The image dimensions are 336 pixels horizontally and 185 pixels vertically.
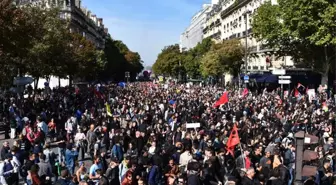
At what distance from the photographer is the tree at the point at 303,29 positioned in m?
40.8

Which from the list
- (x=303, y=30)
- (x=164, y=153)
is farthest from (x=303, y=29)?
(x=164, y=153)

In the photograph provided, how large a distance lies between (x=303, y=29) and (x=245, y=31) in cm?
2739

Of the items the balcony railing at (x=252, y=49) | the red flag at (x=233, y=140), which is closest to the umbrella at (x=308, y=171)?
the red flag at (x=233, y=140)

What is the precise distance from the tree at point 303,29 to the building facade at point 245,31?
4.76 metres

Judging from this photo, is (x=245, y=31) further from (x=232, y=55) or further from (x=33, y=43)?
(x=33, y=43)

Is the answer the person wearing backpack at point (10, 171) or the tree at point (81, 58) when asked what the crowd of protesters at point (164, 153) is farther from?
the tree at point (81, 58)

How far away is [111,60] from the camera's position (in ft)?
457

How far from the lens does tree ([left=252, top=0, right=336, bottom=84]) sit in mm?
40844

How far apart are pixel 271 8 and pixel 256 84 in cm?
943

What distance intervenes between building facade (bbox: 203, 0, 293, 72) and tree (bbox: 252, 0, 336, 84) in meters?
4.76

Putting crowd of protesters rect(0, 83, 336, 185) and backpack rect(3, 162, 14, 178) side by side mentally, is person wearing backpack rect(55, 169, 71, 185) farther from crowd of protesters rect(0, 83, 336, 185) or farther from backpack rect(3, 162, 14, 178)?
backpack rect(3, 162, 14, 178)

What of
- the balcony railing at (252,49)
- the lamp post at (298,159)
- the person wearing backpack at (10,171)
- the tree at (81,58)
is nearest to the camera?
the lamp post at (298,159)

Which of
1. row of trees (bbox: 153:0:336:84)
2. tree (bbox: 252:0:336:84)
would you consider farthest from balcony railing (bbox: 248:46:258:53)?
tree (bbox: 252:0:336:84)

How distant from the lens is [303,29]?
41.8 metres
